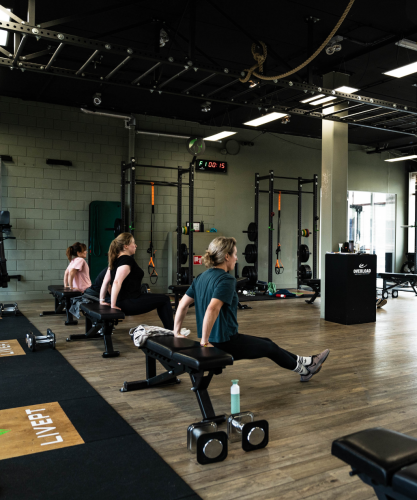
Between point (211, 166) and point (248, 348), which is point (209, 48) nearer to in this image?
point (211, 166)

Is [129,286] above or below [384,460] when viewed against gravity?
above

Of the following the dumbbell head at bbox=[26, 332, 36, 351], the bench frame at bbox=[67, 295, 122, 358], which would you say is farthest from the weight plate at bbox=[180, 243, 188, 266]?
the dumbbell head at bbox=[26, 332, 36, 351]

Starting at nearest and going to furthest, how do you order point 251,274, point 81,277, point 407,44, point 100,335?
point 100,335
point 407,44
point 81,277
point 251,274

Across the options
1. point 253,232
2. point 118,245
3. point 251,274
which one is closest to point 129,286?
point 118,245

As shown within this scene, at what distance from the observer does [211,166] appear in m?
9.31

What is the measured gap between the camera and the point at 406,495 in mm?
1096

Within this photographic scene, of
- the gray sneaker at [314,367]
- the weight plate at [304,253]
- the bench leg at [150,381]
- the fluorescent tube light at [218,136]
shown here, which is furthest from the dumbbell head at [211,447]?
the fluorescent tube light at [218,136]

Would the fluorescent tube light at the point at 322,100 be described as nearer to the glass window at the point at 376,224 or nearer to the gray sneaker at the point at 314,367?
the gray sneaker at the point at 314,367

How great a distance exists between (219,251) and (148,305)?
178 centimetres

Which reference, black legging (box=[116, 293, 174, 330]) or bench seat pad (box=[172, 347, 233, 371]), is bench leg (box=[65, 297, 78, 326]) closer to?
black legging (box=[116, 293, 174, 330])

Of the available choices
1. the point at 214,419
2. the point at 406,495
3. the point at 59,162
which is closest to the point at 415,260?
the point at 59,162

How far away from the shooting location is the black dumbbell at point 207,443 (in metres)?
2.02

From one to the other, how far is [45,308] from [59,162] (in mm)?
2720

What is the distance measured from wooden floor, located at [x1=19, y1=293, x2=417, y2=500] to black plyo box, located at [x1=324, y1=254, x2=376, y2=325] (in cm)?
46
